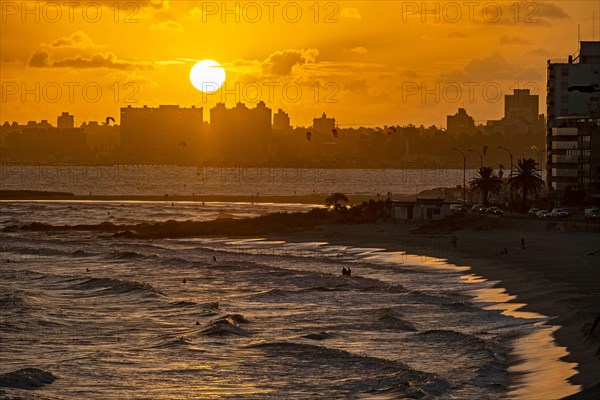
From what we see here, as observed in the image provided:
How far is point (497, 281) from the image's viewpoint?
65.4 m

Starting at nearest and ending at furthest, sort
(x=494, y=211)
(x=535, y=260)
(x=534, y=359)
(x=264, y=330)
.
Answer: (x=534, y=359) → (x=264, y=330) → (x=535, y=260) → (x=494, y=211)

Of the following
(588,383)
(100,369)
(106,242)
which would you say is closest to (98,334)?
(100,369)

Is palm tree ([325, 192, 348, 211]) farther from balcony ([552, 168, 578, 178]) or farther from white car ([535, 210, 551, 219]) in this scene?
white car ([535, 210, 551, 219])

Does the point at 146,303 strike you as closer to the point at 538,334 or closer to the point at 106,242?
the point at 538,334

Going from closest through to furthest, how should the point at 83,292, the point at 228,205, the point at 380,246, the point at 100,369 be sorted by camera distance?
the point at 100,369, the point at 83,292, the point at 380,246, the point at 228,205

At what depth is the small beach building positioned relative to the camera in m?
A: 115

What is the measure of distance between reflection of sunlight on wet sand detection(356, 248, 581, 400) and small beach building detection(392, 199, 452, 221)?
53.0m

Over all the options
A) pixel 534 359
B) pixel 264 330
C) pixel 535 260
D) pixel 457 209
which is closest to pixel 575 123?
pixel 457 209

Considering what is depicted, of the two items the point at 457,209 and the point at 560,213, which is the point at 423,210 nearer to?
the point at 457,209

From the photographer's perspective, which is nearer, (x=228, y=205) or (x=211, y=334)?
(x=211, y=334)

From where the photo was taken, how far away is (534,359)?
4109 cm

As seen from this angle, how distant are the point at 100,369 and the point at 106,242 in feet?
203

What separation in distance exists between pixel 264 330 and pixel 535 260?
91.2ft

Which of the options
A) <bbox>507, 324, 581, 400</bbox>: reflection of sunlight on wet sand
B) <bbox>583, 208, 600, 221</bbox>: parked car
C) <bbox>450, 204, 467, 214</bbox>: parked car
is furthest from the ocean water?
<bbox>450, 204, 467, 214</bbox>: parked car
